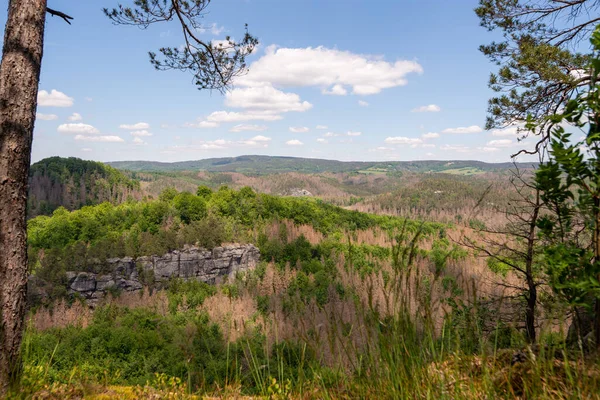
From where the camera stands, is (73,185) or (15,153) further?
(73,185)

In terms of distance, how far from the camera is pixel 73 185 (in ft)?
430

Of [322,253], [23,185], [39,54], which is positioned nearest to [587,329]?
[23,185]

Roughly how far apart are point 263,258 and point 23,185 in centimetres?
7557

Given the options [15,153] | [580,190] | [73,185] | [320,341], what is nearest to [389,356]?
[320,341]

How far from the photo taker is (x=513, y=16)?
7.95 metres

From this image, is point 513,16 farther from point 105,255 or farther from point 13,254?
point 105,255

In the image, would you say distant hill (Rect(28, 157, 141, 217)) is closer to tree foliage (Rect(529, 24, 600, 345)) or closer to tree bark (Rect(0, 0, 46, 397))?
tree bark (Rect(0, 0, 46, 397))

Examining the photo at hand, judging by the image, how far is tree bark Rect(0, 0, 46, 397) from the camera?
160 inches

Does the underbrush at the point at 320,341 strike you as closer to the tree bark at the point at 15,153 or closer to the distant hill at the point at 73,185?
the tree bark at the point at 15,153

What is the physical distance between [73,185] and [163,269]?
89686 millimetres

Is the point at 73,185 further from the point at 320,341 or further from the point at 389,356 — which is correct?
the point at 389,356

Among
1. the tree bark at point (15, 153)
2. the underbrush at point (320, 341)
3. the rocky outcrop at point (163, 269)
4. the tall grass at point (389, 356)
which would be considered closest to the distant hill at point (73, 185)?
the rocky outcrop at point (163, 269)

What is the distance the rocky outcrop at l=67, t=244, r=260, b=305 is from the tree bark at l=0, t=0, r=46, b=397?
63.2m

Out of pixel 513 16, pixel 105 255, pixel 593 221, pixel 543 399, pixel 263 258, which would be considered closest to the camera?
pixel 543 399
